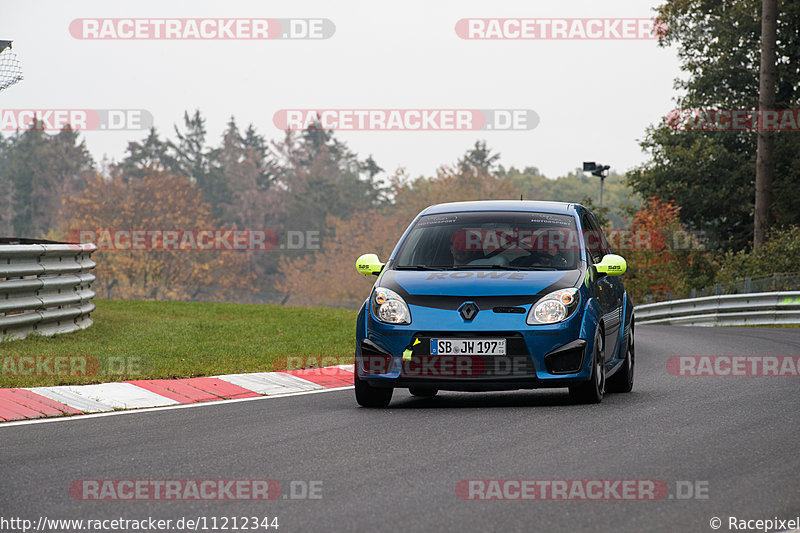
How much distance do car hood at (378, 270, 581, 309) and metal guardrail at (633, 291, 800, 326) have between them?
19.4m

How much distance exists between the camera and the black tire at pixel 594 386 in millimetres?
8789

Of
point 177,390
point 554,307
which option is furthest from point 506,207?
point 177,390

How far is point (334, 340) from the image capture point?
1576 cm

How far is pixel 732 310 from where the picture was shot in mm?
30656

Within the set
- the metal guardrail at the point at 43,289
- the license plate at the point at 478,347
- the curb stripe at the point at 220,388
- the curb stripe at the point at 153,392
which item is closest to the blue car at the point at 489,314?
the license plate at the point at 478,347

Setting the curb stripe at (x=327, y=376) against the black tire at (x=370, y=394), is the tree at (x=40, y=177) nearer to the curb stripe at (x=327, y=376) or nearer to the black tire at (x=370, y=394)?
the curb stripe at (x=327, y=376)

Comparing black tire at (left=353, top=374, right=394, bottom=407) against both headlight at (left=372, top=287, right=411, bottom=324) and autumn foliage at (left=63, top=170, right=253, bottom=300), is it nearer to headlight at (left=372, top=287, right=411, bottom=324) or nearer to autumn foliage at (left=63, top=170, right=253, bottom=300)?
headlight at (left=372, top=287, right=411, bottom=324)

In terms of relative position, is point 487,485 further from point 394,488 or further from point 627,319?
point 627,319

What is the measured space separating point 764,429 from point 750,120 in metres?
41.4

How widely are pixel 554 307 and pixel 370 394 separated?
5.55ft

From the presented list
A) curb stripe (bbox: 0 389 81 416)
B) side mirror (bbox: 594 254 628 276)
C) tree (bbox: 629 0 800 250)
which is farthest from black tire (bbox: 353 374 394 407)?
tree (bbox: 629 0 800 250)

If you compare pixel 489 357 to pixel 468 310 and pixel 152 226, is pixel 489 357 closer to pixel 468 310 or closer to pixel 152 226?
pixel 468 310

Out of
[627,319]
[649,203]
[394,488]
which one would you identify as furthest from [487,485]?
[649,203]

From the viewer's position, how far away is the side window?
986 centimetres
